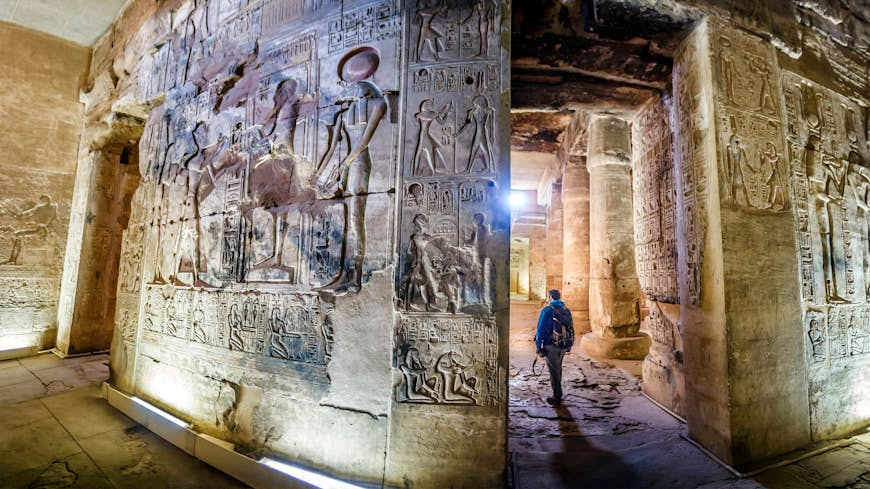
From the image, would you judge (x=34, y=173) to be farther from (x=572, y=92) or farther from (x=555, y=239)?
(x=555, y=239)

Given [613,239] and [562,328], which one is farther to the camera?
[613,239]

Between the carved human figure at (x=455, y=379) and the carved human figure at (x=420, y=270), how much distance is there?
0.35m

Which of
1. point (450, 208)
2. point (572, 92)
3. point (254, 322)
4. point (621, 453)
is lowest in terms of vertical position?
point (621, 453)

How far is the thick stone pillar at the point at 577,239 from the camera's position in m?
7.53

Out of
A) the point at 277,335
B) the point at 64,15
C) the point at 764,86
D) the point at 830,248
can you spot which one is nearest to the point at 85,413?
the point at 277,335

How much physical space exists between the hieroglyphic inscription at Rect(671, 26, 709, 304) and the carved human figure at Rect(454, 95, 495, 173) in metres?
1.86

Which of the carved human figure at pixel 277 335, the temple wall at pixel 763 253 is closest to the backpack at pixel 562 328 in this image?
the temple wall at pixel 763 253

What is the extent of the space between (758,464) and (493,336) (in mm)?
2248

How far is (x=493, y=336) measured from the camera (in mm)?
2342

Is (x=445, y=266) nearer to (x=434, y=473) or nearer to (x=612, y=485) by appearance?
(x=434, y=473)

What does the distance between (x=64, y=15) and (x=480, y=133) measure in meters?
7.19

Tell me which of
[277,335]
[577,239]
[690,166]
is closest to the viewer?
[277,335]

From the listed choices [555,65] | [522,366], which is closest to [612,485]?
[522,366]

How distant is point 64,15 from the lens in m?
5.37
